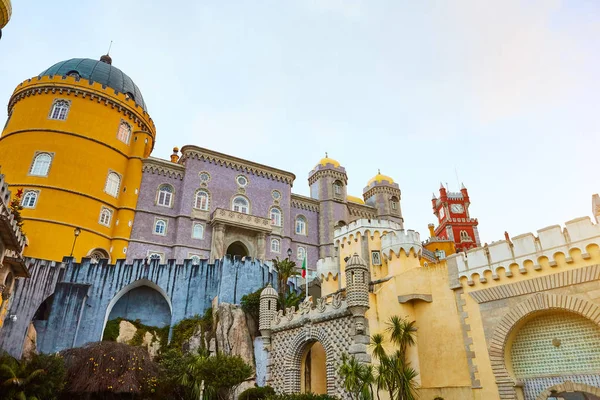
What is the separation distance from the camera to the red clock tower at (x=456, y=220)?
2229 inches

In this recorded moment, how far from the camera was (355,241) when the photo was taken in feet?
80.4

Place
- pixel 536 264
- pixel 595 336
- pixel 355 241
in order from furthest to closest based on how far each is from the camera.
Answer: pixel 355 241 → pixel 536 264 → pixel 595 336

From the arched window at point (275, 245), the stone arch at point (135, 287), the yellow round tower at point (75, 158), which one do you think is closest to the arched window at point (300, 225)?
the arched window at point (275, 245)

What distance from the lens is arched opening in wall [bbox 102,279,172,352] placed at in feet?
74.2

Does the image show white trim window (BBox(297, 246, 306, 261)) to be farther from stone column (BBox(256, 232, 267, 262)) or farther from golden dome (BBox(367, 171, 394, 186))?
golden dome (BBox(367, 171, 394, 186))

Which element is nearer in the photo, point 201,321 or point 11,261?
point 11,261

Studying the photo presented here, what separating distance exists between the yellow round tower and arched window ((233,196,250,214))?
792 centimetres

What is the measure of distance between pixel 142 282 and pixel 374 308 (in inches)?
560

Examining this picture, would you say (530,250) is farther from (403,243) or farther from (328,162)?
(328,162)

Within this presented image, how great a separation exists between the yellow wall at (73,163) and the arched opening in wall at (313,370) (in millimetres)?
16457

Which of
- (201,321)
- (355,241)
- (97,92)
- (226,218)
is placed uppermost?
(97,92)

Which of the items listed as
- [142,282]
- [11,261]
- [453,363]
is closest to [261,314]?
[142,282]

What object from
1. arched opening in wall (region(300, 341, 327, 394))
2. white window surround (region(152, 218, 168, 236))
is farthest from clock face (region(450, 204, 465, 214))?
arched opening in wall (region(300, 341, 327, 394))

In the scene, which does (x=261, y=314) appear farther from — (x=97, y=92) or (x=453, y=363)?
(x=97, y=92)
